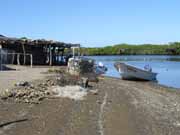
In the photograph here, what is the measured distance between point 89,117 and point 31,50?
1601 inches

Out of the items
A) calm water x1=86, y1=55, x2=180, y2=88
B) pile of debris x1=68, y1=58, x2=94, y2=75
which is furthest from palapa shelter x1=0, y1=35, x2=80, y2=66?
pile of debris x1=68, y1=58, x2=94, y2=75

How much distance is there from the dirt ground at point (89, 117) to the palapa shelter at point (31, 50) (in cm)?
3276

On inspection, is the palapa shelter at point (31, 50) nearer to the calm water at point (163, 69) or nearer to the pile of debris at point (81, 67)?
the calm water at point (163, 69)

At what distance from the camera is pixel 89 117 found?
16.2 m

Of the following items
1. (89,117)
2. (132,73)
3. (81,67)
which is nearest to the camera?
(89,117)

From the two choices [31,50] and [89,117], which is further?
[31,50]

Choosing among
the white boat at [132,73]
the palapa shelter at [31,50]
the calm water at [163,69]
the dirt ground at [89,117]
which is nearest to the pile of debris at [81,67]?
the white boat at [132,73]

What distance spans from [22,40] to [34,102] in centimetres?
3592

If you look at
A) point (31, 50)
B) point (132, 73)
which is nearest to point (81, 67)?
point (132, 73)

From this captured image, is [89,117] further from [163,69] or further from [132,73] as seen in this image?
[163,69]

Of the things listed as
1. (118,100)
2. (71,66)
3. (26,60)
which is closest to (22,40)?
(26,60)

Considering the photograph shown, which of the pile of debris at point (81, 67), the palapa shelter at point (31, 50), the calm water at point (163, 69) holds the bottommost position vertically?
the calm water at point (163, 69)

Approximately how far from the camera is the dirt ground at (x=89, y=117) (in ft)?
45.6

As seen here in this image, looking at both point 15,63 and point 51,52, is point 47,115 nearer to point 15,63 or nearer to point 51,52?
point 15,63
